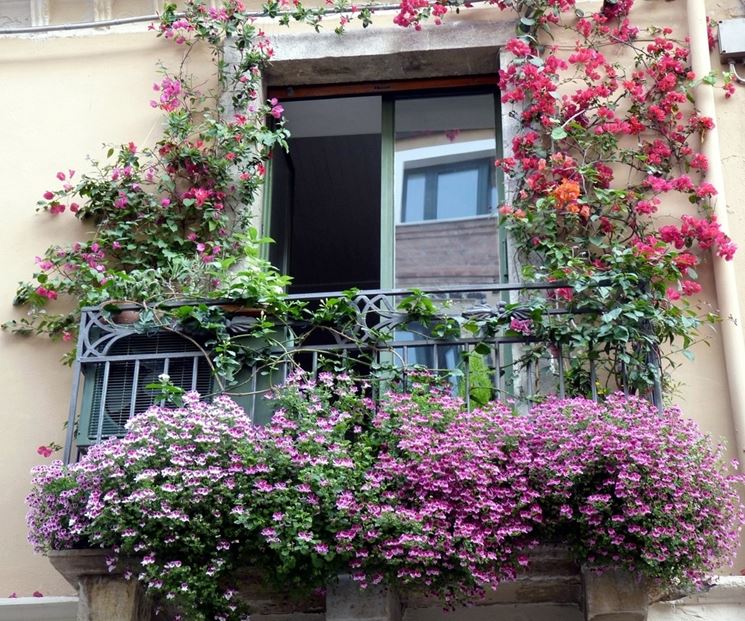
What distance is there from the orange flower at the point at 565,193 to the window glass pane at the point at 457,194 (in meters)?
0.78

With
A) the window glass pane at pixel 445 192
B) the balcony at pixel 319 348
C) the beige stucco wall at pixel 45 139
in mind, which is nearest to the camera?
the balcony at pixel 319 348

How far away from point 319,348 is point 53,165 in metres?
2.20

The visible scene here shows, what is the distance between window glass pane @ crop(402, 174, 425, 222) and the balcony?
1.06m

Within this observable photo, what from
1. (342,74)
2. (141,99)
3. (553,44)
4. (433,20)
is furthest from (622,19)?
(141,99)

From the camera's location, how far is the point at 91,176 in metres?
7.42

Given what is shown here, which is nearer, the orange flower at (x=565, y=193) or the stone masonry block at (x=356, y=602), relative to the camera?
the stone masonry block at (x=356, y=602)

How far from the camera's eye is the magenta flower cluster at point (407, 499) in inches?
216

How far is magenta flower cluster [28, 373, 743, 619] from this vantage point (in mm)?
5496

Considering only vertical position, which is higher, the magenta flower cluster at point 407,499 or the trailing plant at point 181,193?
the trailing plant at point 181,193

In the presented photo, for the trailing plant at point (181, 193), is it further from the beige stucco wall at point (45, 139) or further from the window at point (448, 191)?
the window at point (448, 191)

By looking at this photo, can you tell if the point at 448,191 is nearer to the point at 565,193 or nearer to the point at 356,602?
the point at 565,193

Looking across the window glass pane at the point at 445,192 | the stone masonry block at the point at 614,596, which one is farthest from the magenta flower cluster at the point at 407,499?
the window glass pane at the point at 445,192

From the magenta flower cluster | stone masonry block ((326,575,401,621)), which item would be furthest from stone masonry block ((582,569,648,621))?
stone masonry block ((326,575,401,621))

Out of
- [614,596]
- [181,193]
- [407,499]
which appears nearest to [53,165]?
[181,193]
